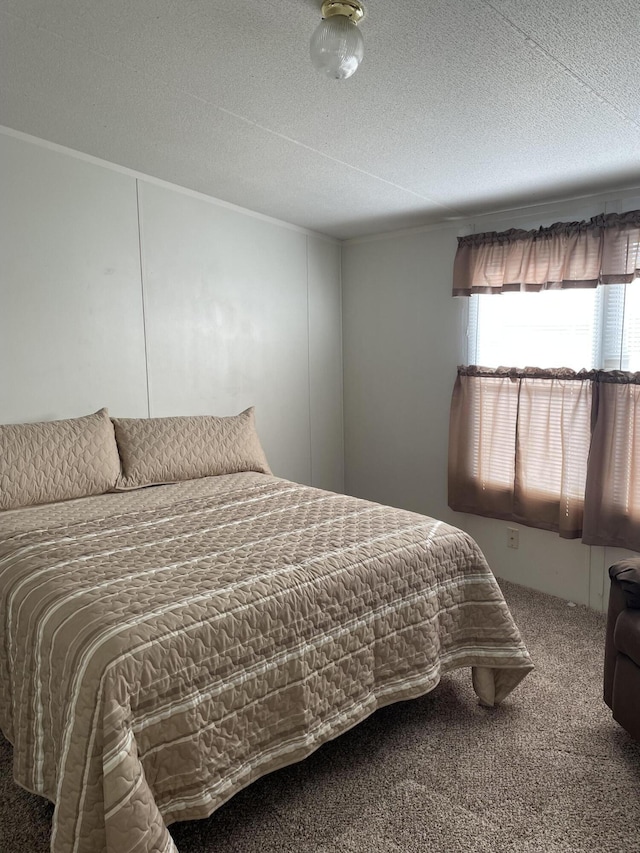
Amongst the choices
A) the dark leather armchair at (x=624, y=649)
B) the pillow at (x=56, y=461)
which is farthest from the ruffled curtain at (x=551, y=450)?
the pillow at (x=56, y=461)

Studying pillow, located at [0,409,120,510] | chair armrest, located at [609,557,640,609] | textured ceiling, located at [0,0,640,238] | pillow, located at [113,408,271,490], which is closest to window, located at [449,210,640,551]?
textured ceiling, located at [0,0,640,238]

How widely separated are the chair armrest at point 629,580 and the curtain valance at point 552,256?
1438mm

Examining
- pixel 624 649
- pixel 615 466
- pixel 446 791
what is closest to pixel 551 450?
pixel 615 466

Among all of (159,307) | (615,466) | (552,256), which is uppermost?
(552,256)

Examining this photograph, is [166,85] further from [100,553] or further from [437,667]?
[437,667]

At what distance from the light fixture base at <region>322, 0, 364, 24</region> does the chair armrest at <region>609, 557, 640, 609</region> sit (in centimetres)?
191

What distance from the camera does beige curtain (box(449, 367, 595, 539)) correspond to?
3.07 metres

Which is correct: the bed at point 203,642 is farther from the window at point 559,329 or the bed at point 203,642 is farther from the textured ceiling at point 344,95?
the textured ceiling at point 344,95

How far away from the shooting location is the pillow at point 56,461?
2393 millimetres

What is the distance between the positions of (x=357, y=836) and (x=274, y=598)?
67 cm

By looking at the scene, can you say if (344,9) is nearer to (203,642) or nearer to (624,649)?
(203,642)

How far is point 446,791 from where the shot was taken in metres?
1.78

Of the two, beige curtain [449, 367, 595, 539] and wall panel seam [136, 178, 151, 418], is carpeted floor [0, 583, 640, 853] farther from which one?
wall panel seam [136, 178, 151, 418]

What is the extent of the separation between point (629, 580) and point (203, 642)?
143 centimetres
